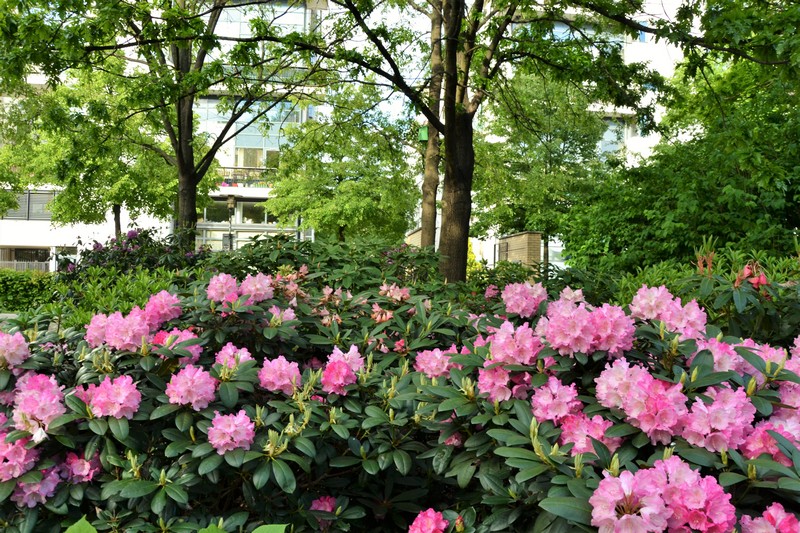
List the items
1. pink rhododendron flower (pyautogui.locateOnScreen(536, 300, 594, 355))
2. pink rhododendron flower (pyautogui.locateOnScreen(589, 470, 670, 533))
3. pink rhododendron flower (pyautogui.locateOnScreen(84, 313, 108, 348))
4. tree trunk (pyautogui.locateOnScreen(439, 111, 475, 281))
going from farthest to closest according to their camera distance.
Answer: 1. tree trunk (pyautogui.locateOnScreen(439, 111, 475, 281))
2. pink rhododendron flower (pyautogui.locateOnScreen(84, 313, 108, 348))
3. pink rhododendron flower (pyautogui.locateOnScreen(536, 300, 594, 355))
4. pink rhododendron flower (pyautogui.locateOnScreen(589, 470, 670, 533))

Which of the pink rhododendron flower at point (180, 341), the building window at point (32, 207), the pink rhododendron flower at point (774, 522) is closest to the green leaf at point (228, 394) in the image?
the pink rhododendron flower at point (180, 341)

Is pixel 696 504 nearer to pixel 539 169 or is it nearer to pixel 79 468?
pixel 79 468

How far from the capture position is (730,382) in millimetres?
1972

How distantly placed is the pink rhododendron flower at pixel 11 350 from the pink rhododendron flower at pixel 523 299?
1.90 meters

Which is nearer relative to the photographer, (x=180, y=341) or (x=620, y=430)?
(x=620, y=430)

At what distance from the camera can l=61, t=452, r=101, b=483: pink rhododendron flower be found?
2.02 meters

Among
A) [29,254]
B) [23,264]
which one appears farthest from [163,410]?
[29,254]

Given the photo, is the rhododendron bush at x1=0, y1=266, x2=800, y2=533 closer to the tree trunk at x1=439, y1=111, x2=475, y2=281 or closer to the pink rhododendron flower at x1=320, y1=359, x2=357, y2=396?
the pink rhododendron flower at x1=320, y1=359, x2=357, y2=396

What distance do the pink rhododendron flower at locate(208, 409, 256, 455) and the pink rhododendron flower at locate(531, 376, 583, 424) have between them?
2.85 ft

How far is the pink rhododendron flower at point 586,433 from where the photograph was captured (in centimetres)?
172

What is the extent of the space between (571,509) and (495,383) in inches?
22.7

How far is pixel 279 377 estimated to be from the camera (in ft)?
7.22

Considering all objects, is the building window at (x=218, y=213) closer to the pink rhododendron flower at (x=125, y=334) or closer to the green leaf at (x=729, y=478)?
the pink rhododendron flower at (x=125, y=334)

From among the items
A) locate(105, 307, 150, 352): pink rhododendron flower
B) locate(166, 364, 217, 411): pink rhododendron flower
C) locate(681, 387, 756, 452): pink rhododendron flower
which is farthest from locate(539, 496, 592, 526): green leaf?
locate(105, 307, 150, 352): pink rhododendron flower
